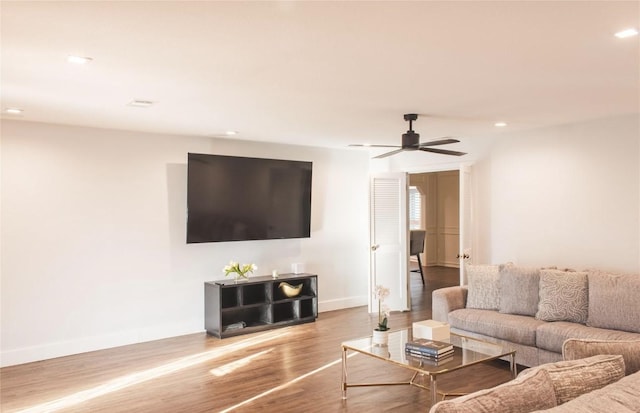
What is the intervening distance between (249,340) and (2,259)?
262 cm

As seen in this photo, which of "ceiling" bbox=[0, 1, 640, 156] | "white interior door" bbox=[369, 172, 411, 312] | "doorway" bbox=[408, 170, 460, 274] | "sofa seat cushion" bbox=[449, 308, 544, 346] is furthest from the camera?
"doorway" bbox=[408, 170, 460, 274]

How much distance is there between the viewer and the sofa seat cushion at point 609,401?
157 cm

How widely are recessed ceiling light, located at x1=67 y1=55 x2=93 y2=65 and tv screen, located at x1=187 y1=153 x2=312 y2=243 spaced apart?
286 cm

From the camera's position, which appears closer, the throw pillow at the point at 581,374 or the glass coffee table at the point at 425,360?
the throw pillow at the point at 581,374

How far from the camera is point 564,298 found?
451 centimetres

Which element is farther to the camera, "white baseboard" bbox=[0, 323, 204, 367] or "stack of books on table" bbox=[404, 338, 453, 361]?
"white baseboard" bbox=[0, 323, 204, 367]

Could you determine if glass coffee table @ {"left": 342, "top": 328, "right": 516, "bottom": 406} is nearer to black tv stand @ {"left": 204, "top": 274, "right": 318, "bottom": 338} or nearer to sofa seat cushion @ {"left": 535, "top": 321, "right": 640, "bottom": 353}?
sofa seat cushion @ {"left": 535, "top": 321, "right": 640, "bottom": 353}

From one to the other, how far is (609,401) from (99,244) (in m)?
Result: 5.09

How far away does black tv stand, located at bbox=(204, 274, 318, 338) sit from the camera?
591 centimetres

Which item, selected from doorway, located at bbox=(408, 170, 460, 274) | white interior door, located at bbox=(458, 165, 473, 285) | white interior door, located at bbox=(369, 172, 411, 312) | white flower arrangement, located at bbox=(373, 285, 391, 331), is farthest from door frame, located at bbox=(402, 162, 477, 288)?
doorway, located at bbox=(408, 170, 460, 274)

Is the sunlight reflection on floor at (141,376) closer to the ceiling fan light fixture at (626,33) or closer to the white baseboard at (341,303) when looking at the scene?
the white baseboard at (341,303)

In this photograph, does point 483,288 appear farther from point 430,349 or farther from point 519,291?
point 430,349

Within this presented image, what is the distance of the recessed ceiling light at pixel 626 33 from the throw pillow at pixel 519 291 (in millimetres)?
2720

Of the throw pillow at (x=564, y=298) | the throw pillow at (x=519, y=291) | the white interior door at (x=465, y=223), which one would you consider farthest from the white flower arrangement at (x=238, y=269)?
the throw pillow at (x=564, y=298)
